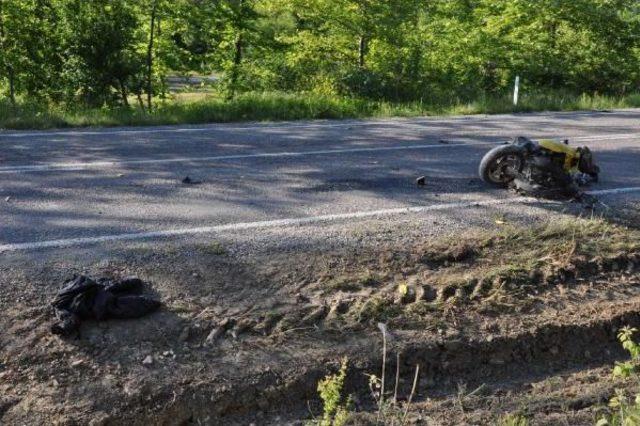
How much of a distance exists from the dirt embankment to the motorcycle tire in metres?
1.78

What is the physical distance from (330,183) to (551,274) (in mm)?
3010

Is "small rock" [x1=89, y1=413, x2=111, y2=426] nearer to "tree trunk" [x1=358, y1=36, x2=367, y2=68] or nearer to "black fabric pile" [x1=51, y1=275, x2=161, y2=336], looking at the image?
"black fabric pile" [x1=51, y1=275, x2=161, y2=336]

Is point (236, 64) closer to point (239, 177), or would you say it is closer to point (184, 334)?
point (239, 177)

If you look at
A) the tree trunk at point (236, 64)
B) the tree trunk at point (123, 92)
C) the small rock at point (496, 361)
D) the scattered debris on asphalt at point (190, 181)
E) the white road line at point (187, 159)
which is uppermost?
the tree trunk at point (236, 64)

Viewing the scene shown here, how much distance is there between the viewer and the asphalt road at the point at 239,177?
6.19m

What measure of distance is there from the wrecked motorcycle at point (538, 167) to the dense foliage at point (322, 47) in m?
10.6

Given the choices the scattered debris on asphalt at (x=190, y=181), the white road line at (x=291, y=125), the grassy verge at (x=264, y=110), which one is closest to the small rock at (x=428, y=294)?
the scattered debris on asphalt at (x=190, y=181)

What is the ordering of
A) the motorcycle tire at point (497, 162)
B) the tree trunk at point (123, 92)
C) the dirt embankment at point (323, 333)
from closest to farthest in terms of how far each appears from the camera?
the dirt embankment at point (323, 333) < the motorcycle tire at point (497, 162) < the tree trunk at point (123, 92)

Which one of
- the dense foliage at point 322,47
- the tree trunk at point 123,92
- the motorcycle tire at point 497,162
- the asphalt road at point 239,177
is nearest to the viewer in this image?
the asphalt road at point 239,177

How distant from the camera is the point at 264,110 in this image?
46.9ft

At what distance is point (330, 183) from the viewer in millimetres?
7793

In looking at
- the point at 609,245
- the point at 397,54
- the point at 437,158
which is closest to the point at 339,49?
the point at 397,54

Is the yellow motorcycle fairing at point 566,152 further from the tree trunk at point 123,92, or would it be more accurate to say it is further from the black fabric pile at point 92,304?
the tree trunk at point 123,92

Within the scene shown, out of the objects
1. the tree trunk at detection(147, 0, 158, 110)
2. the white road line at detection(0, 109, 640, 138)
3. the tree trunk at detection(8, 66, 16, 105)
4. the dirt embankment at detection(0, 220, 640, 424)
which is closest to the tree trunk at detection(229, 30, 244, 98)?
the tree trunk at detection(147, 0, 158, 110)
